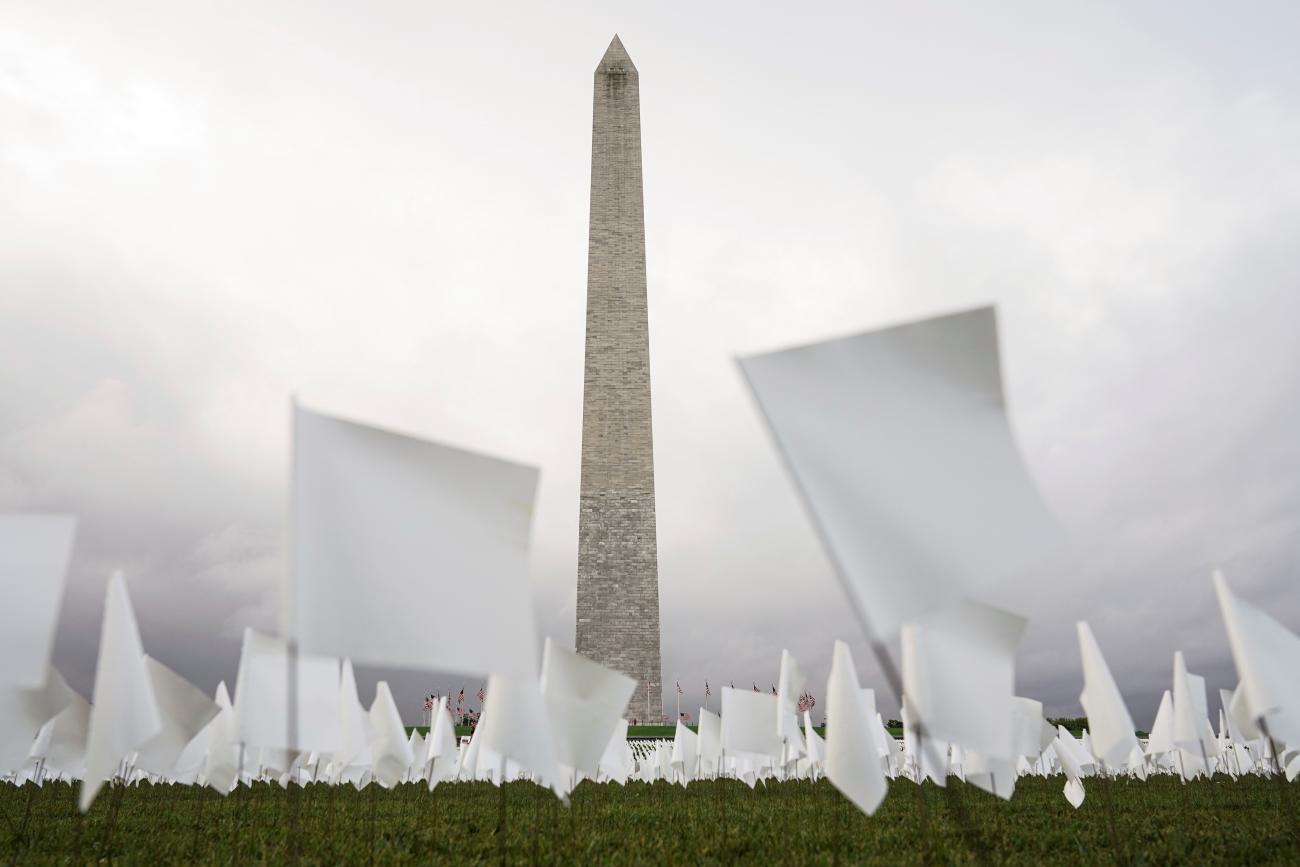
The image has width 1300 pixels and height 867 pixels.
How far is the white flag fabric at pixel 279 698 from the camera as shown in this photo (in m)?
4.32

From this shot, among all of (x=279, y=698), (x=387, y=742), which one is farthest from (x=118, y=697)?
(x=387, y=742)

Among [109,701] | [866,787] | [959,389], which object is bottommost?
[866,787]

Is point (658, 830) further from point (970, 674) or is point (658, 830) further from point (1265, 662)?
point (1265, 662)

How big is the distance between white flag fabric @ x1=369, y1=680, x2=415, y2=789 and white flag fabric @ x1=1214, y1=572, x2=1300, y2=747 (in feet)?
15.4

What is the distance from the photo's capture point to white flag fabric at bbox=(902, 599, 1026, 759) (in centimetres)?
310

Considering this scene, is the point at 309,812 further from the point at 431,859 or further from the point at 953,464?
the point at 953,464

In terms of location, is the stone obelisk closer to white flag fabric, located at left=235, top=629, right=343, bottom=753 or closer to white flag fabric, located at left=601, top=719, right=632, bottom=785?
white flag fabric, located at left=601, top=719, right=632, bottom=785

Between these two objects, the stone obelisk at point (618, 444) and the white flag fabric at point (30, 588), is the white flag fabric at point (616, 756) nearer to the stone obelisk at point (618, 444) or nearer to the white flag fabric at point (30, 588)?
the white flag fabric at point (30, 588)

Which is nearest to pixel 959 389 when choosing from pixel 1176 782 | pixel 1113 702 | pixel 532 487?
pixel 532 487

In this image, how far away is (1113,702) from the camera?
4.54m

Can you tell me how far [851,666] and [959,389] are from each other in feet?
7.41

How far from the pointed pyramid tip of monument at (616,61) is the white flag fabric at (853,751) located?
61.7 ft

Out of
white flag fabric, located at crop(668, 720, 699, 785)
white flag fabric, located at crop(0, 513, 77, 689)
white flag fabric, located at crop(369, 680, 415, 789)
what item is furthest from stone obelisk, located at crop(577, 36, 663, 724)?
white flag fabric, located at crop(0, 513, 77, 689)

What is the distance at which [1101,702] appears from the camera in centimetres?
458
